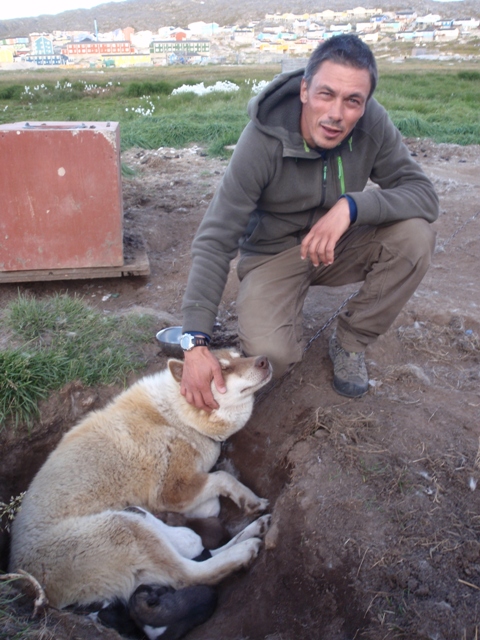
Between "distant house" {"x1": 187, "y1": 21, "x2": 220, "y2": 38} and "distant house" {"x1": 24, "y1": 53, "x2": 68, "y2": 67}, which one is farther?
"distant house" {"x1": 187, "y1": 21, "x2": 220, "y2": 38}

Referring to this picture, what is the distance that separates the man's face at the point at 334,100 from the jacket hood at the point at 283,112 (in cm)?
11

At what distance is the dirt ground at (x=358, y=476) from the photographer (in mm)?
2230

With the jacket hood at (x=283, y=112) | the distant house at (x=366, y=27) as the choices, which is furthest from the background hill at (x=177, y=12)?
the jacket hood at (x=283, y=112)

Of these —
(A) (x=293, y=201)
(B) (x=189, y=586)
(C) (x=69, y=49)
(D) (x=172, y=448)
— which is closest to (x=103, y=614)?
(B) (x=189, y=586)

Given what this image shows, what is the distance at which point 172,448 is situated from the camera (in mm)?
3213

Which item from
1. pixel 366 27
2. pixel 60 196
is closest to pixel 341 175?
pixel 60 196

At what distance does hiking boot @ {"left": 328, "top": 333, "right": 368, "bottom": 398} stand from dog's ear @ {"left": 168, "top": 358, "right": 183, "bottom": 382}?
1158 mm

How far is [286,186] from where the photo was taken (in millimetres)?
3316

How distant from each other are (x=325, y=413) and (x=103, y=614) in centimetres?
170

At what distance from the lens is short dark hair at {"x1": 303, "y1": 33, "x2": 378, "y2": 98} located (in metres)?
2.91

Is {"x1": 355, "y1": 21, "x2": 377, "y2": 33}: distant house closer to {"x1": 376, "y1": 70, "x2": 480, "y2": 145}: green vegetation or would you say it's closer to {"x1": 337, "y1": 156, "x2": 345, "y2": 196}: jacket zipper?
{"x1": 376, "y1": 70, "x2": 480, "y2": 145}: green vegetation

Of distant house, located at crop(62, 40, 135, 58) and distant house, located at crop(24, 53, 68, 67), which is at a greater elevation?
distant house, located at crop(62, 40, 135, 58)

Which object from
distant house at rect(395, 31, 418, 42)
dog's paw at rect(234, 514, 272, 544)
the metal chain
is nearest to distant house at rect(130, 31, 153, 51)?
distant house at rect(395, 31, 418, 42)

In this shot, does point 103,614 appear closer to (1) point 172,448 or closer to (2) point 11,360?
(1) point 172,448
